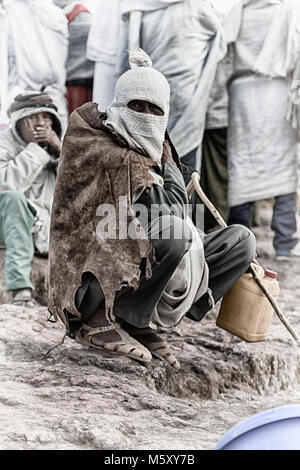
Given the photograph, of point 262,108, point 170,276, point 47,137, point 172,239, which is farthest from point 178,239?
point 262,108

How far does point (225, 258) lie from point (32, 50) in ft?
9.43

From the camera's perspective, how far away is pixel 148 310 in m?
3.58

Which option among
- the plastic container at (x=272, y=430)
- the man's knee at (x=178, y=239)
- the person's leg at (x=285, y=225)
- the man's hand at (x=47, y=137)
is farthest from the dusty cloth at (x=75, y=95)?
the plastic container at (x=272, y=430)

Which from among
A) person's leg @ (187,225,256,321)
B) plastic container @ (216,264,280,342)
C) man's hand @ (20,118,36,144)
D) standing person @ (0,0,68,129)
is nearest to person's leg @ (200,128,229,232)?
standing person @ (0,0,68,129)

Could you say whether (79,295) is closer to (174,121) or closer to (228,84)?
(174,121)

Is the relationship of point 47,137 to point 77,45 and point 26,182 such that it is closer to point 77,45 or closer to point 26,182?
point 26,182

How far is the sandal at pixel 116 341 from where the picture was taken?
12.2ft

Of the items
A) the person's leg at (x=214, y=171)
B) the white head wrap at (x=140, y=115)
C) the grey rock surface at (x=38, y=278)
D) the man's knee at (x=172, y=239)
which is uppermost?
the white head wrap at (x=140, y=115)

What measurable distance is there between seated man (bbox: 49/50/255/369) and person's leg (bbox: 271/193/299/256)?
2.29 m

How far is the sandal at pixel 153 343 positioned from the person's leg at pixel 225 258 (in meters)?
0.25

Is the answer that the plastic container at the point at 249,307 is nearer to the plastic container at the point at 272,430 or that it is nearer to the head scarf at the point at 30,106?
the plastic container at the point at 272,430

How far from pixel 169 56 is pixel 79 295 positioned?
272 centimetres

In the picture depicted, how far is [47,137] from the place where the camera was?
5.44 metres
